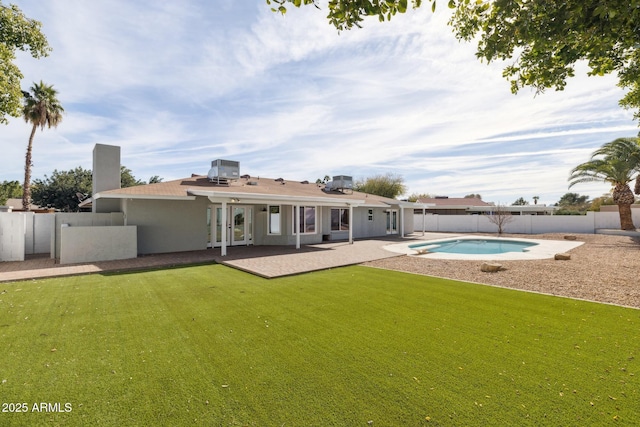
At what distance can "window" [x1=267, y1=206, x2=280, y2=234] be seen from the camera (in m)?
16.9

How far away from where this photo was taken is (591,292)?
7.50 meters

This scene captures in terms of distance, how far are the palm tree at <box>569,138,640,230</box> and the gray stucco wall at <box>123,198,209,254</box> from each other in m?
29.2

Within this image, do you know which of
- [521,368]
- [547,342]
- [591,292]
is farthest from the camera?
[591,292]

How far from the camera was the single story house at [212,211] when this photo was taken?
13.1 meters

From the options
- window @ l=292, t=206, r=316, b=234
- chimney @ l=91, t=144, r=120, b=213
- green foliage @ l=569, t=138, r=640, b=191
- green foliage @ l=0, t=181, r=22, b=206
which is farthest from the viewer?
green foliage @ l=0, t=181, r=22, b=206

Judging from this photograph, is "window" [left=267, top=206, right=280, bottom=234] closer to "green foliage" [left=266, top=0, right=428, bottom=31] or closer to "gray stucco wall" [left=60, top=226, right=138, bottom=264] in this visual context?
"gray stucco wall" [left=60, top=226, right=138, bottom=264]

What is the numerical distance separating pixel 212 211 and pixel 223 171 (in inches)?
116

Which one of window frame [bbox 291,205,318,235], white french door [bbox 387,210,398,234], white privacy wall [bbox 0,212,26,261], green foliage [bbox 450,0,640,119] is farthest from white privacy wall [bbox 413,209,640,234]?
white privacy wall [bbox 0,212,26,261]

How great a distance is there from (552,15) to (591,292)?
680 cm

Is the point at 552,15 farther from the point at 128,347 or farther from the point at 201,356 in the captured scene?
the point at 128,347

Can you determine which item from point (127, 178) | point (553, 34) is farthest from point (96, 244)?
point (127, 178)

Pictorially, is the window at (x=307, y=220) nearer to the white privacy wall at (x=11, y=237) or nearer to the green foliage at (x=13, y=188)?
the white privacy wall at (x=11, y=237)

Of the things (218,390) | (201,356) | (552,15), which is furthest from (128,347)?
(552,15)

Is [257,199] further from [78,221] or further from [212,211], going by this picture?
[78,221]
